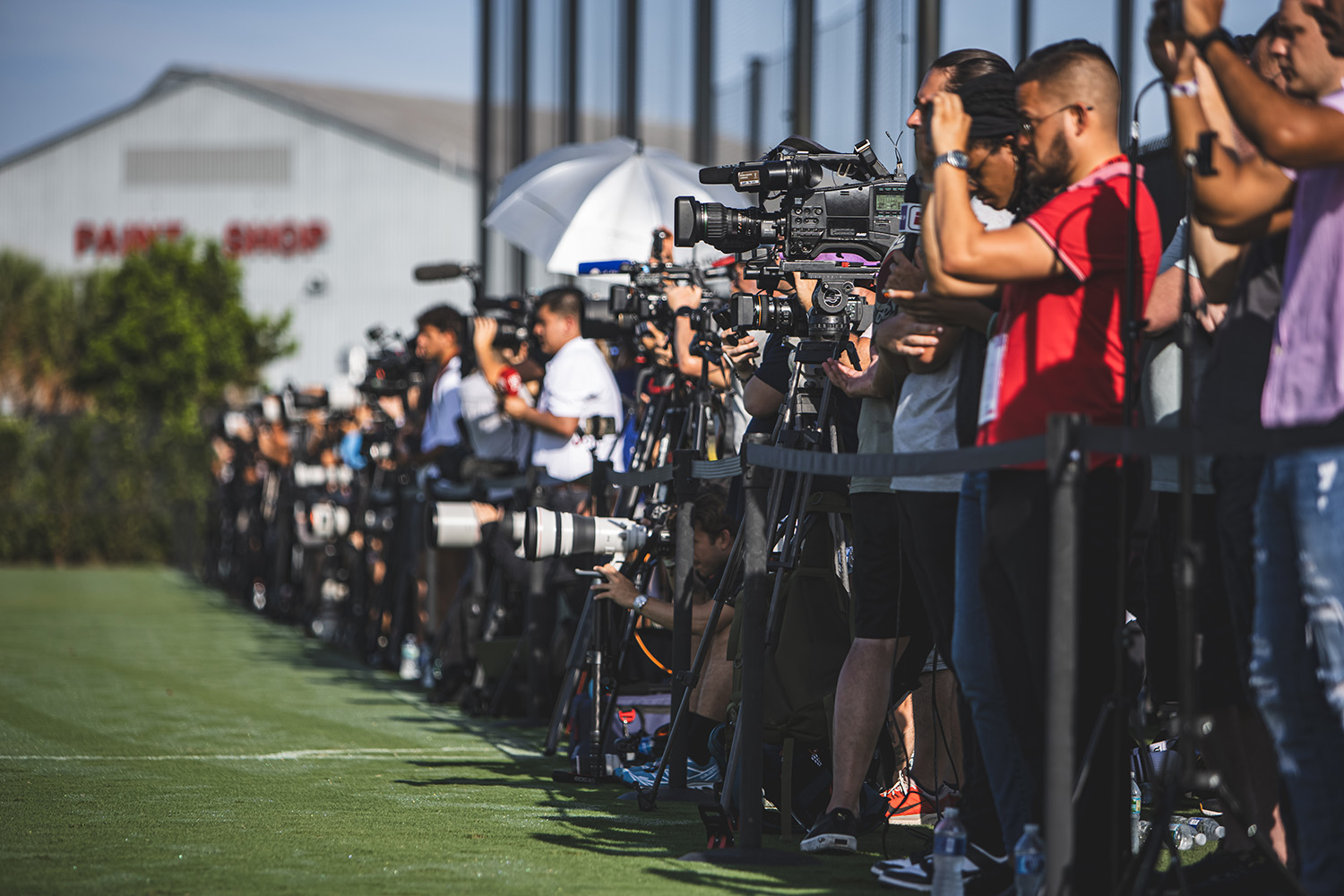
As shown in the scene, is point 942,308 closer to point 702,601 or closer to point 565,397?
point 702,601

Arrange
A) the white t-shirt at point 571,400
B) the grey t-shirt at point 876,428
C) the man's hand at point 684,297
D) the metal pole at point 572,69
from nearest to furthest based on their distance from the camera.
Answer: the grey t-shirt at point 876,428
the man's hand at point 684,297
the white t-shirt at point 571,400
the metal pole at point 572,69

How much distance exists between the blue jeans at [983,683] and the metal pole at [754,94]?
10074mm

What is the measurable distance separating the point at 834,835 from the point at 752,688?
18.2 inches

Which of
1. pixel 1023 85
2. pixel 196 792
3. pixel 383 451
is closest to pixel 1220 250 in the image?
pixel 1023 85

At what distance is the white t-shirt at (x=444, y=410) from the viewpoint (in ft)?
30.8

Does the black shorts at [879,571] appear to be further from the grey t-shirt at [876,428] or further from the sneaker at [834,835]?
the sneaker at [834,835]

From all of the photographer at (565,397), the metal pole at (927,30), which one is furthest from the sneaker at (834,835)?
the metal pole at (927,30)

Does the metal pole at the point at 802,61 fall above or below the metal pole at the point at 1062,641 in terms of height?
above

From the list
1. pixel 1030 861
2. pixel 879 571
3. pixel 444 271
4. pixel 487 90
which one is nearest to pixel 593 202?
pixel 444 271

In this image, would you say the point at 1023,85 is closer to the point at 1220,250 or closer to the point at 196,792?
the point at 1220,250

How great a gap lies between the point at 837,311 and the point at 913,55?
517 centimetres

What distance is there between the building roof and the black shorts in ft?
93.8

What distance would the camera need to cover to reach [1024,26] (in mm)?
10594

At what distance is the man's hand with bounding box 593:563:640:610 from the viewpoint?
582cm
